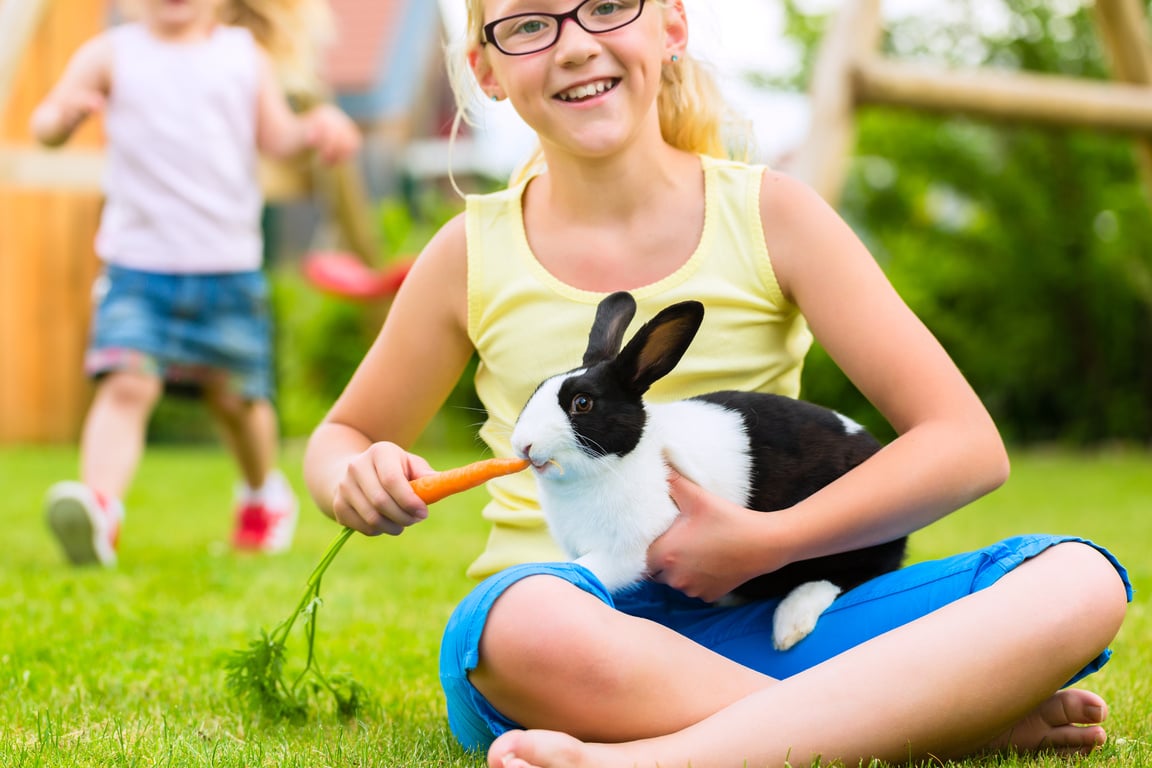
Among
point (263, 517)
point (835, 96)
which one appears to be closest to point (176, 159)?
point (263, 517)

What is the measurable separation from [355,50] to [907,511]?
12.9m

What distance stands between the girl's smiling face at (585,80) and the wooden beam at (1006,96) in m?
3.64

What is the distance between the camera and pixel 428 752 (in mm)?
1889

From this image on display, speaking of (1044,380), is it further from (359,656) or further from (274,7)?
(359,656)

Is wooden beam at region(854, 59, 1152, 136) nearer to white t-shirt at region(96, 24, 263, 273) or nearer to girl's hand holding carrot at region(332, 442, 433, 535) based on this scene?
white t-shirt at region(96, 24, 263, 273)

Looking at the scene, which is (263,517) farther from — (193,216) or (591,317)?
(591,317)

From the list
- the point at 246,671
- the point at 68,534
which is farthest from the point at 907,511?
the point at 68,534

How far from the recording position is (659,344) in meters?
1.83

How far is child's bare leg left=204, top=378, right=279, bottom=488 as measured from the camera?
438cm

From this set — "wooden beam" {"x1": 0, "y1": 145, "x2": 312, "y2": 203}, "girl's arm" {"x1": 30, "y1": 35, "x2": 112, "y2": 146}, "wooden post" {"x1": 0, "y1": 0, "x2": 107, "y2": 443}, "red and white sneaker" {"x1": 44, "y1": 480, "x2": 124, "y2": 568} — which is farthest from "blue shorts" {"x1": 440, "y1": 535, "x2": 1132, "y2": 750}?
"wooden post" {"x1": 0, "y1": 0, "x2": 107, "y2": 443}

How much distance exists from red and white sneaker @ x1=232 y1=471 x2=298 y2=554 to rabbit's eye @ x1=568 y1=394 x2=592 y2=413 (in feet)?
9.22

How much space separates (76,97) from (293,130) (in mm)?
744

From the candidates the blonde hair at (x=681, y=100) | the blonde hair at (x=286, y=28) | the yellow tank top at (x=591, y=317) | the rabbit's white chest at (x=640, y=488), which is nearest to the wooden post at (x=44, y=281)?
the blonde hair at (x=286, y=28)

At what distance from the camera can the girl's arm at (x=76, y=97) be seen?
3975mm
